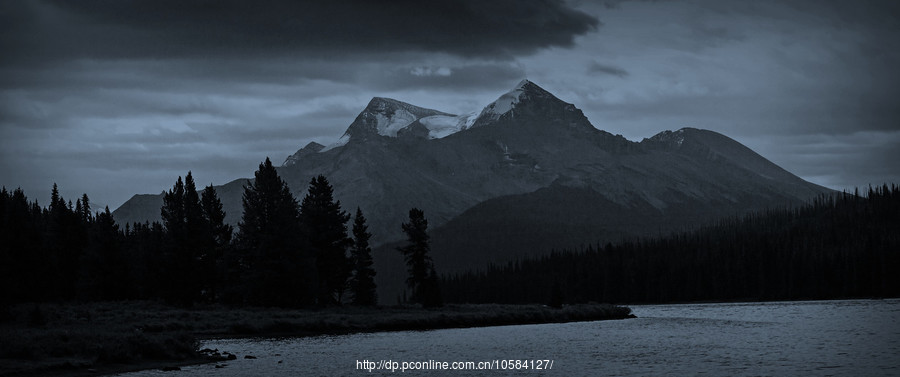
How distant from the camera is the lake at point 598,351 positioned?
48781 millimetres

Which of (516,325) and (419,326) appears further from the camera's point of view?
(516,325)

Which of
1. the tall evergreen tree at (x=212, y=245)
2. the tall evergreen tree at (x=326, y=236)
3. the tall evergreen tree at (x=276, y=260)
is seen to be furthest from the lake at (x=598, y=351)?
the tall evergreen tree at (x=212, y=245)

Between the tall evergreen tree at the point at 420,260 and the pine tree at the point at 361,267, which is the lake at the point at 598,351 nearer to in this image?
the pine tree at the point at 361,267

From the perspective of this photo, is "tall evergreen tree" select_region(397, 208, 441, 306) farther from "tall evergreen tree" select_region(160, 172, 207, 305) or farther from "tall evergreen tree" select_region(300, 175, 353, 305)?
"tall evergreen tree" select_region(160, 172, 207, 305)

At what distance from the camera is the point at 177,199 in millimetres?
98625

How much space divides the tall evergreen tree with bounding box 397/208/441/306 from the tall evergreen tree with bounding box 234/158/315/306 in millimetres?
18255

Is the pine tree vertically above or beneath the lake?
above

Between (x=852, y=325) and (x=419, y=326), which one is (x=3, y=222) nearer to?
(x=419, y=326)

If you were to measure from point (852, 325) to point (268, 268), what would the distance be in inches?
2257

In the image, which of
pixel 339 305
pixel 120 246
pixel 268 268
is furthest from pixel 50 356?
pixel 120 246

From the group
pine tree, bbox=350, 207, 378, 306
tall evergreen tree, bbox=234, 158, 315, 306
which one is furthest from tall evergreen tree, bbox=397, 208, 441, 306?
tall evergreen tree, bbox=234, 158, 315, 306

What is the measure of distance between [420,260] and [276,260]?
24264 millimetres

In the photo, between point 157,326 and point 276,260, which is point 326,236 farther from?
point 157,326

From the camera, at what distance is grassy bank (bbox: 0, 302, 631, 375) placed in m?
47.5
